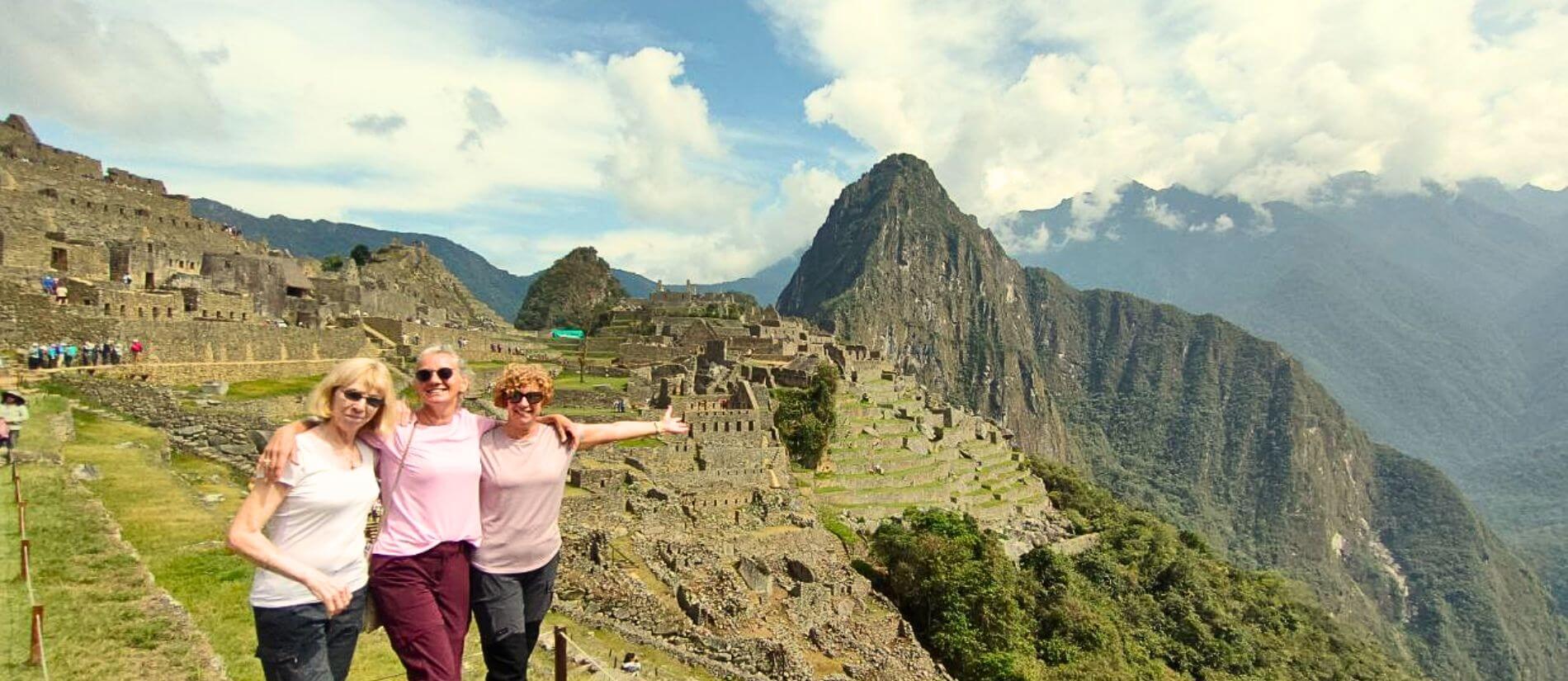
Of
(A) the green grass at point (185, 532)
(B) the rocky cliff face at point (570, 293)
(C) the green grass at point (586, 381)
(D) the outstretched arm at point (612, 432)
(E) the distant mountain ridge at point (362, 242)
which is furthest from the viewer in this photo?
(E) the distant mountain ridge at point (362, 242)

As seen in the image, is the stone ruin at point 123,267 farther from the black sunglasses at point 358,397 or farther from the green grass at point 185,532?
the black sunglasses at point 358,397

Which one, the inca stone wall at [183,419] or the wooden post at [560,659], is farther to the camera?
the inca stone wall at [183,419]

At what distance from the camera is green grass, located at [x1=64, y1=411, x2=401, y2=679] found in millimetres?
8414

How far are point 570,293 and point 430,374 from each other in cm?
7705

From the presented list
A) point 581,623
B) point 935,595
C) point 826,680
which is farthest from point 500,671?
Answer: point 935,595

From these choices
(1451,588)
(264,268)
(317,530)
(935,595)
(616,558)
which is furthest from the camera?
(1451,588)

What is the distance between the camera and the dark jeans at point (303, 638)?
4.27 m

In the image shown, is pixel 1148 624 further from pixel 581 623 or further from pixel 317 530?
pixel 317 530

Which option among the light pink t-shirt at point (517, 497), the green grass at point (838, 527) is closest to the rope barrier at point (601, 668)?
the light pink t-shirt at point (517, 497)

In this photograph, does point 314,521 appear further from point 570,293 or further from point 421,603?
point 570,293

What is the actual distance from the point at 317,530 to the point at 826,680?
1515 centimetres

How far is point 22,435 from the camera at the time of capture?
1248 centimetres

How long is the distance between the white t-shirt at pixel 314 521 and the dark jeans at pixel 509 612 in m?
0.82

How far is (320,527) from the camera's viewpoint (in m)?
4.30
